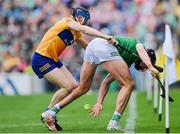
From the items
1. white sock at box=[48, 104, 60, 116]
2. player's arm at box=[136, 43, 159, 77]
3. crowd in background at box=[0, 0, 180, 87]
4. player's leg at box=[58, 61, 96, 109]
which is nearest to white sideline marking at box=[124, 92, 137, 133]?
player's leg at box=[58, 61, 96, 109]

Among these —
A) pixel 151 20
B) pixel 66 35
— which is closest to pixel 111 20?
pixel 151 20

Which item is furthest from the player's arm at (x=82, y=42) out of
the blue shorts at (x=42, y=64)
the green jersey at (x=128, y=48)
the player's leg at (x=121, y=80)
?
the player's leg at (x=121, y=80)

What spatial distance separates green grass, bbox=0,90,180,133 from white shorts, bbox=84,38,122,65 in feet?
4.22

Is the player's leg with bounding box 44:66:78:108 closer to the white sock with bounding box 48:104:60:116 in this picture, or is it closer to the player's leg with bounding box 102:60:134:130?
the white sock with bounding box 48:104:60:116

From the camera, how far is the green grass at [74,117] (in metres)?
14.2

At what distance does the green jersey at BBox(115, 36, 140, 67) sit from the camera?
13562 millimetres

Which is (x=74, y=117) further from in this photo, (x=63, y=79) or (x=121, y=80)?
(x=121, y=80)

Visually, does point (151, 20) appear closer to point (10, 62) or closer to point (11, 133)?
point (10, 62)

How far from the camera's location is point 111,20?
33.8m

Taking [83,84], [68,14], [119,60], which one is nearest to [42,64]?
[83,84]

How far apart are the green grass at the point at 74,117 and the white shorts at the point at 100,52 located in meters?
1.29

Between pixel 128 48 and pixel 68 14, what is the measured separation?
20079 millimetres

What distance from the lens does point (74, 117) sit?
59.9 feet

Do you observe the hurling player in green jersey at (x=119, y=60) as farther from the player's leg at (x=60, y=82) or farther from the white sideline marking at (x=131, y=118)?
the white sideline marking at (x=131, y=118)
